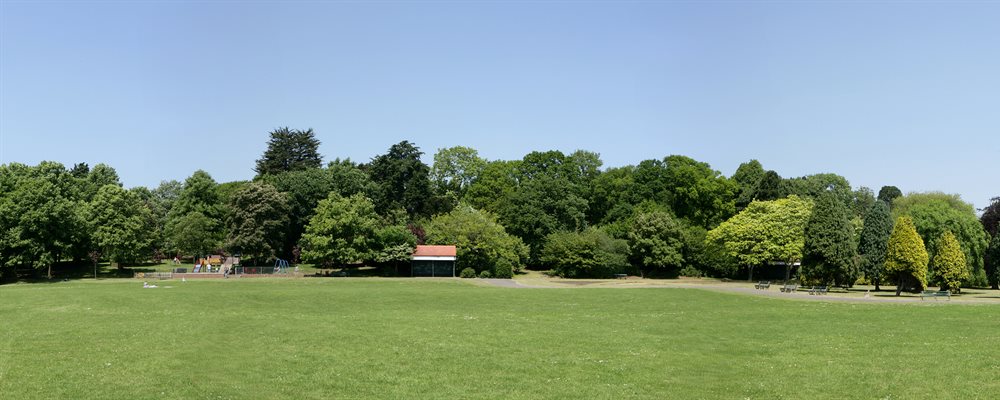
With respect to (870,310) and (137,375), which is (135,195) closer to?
(137,375)

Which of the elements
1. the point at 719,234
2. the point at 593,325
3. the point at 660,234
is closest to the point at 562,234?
the point at 660,234

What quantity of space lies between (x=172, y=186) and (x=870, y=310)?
131737 mm

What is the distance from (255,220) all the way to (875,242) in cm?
6422

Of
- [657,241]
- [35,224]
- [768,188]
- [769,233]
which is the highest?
[768,188]

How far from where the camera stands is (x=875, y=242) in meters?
60.8

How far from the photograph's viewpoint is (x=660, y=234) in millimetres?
85500

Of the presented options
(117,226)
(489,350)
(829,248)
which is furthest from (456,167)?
(489,350)

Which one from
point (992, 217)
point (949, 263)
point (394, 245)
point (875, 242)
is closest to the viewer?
point (949, 263)

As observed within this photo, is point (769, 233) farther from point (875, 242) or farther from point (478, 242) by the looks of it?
Answer: point (478, 242)

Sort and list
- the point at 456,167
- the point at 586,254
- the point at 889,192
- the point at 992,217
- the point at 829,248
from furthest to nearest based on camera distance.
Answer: the point at 889,192 → the point at 456,167 → the point at 586,254 → the point at 992,217 → the point at 829,248

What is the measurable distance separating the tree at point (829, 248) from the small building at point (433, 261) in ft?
121

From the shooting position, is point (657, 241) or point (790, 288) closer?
point (790, 288)

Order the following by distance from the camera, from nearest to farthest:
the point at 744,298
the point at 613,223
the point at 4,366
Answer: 1. the point at 4,366
2. the point at 744,298
3. the point at 613,223

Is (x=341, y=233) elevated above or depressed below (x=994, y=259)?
above
